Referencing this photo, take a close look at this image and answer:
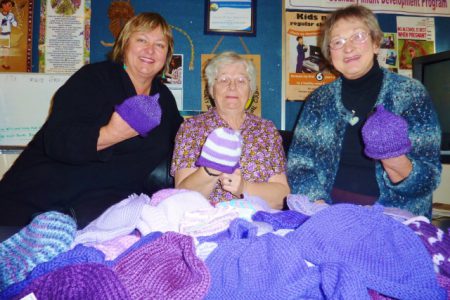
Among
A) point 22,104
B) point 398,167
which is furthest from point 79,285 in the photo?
point 22,104

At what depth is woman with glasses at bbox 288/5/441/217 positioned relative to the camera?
105 centimetres

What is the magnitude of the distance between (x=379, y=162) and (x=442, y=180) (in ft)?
2.95

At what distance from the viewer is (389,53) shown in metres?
2.08

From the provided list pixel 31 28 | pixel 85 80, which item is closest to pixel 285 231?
pixel 85 80

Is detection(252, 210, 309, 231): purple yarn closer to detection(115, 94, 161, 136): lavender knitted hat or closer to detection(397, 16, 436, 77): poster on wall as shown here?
detection(115, 94, 161, 136): lavender knitted hat

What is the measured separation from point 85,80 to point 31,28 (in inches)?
43.1

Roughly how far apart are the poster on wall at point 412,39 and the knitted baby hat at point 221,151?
5.71 ft

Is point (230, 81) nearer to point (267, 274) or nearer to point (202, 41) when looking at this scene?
point (202, 41)

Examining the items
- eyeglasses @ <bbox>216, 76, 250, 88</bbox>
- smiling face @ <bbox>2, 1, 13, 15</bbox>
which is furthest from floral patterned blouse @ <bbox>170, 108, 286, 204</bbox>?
smiling face @ <bbox>2, 1, 13, 15</bbox>

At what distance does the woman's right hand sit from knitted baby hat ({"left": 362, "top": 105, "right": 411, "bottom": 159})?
0.60 m

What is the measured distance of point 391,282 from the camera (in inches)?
15.6

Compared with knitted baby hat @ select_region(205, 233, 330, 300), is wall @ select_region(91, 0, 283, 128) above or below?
above

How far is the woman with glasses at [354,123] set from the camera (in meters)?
1.05

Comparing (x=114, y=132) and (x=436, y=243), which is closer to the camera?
(x=436, y=243)
